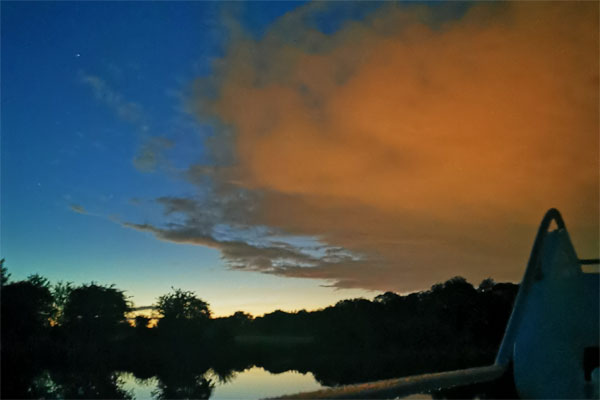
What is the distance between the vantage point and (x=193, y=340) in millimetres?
104250

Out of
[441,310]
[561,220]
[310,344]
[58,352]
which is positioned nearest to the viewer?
[561,220]

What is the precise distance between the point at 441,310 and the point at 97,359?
6661 centimetres

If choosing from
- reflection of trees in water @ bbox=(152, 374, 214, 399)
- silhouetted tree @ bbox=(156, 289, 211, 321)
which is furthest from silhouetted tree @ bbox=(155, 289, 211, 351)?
reflection of trees in water @ bbox=(152, 374, 214, 399)

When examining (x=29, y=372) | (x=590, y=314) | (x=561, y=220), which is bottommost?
(x=29, y=372)

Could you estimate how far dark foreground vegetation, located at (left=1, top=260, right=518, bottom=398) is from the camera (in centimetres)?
6394

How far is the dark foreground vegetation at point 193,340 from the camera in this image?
63938mm

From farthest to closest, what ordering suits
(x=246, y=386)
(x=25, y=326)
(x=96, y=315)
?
(x=96, y=315)
(x=25, y=326)
(x=246, y=386)

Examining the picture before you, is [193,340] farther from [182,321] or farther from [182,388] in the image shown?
[182,388]

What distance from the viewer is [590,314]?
6.24 meters

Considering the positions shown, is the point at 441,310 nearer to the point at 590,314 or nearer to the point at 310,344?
the point at 310,344

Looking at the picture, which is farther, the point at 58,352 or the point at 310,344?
the point at 310,344

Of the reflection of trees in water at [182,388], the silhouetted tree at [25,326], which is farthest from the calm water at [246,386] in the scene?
the silhouetted tree at [25,326]

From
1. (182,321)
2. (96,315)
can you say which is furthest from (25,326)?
(182,321)

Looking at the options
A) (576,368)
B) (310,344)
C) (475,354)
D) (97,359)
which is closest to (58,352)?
(97,359)
